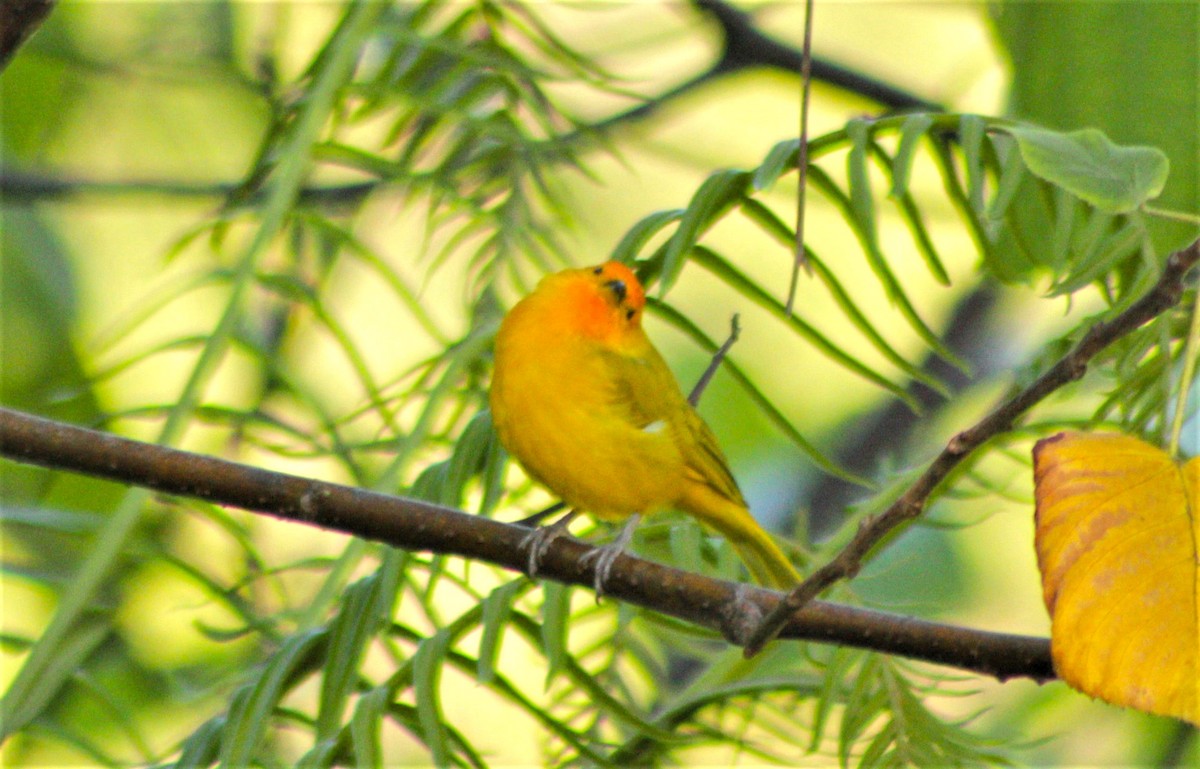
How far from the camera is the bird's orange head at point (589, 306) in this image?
2.12m

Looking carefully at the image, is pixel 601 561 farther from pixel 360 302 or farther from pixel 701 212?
pixel 360 302

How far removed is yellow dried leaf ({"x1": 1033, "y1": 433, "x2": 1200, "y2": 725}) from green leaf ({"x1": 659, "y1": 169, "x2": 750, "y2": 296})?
1.73 ft

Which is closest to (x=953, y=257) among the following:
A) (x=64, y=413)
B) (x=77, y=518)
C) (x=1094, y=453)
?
(x=64, y=413)

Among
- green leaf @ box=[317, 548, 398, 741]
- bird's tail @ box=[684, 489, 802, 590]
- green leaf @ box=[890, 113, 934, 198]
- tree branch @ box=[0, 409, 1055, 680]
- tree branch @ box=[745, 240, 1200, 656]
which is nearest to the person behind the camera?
tree branch @ box=[745, 240, 1200, 656]

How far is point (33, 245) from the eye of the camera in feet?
11.0

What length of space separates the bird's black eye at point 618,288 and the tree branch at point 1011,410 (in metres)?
1.01

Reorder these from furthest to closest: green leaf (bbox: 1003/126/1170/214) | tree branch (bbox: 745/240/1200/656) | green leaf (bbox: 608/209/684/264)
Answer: green leaf (bbox: 608/209/684/264)
green leaf (bbox: 1003/126/1170/214)
tree branch (bbox: 745/240/1200/656)

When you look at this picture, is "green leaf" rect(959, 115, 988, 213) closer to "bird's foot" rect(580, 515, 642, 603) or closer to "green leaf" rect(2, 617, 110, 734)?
"bird's foot" rect(580, 515, 642, 603)

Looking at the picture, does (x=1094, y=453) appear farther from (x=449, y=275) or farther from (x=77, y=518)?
(x=449, y=275)

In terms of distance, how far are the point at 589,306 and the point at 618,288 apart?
4.9 inches

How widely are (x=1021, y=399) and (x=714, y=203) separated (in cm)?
74

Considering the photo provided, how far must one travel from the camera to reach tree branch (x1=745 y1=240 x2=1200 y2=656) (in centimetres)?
85

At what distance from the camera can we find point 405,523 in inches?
53.4

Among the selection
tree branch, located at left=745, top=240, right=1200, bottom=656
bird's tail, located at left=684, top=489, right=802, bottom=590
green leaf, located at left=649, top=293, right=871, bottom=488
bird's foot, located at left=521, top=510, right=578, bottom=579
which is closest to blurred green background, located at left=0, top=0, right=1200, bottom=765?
bird's tail, located at left=684, top=489, right=802, bottom=590
